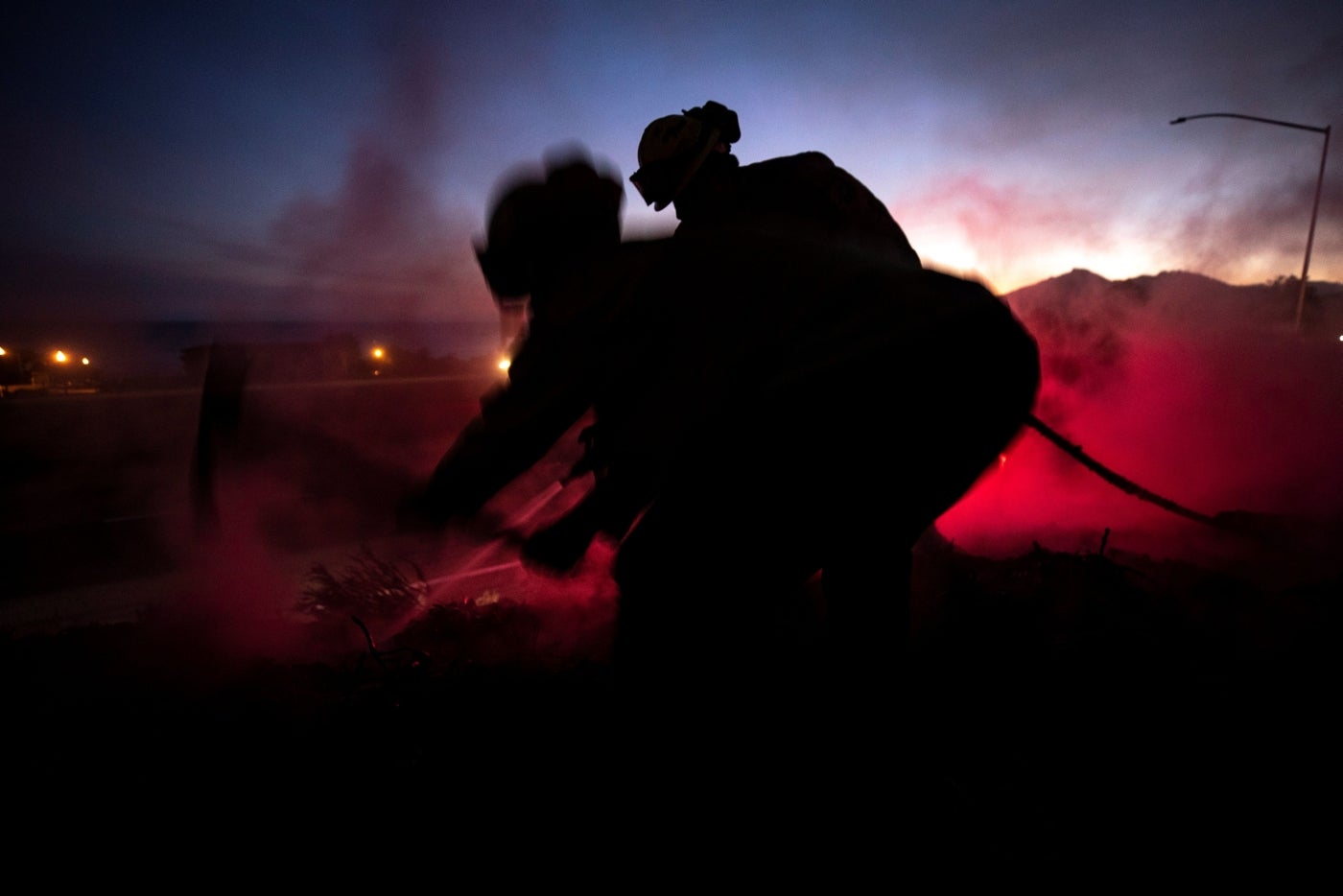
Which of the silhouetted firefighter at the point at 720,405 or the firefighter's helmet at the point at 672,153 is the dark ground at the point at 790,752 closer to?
the silhouetted firefighter at the point at 720,405

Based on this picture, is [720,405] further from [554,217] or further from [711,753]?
[711,753]

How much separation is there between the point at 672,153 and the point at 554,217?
2.33 ft

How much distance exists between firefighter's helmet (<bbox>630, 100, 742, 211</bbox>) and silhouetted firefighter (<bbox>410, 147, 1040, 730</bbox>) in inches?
22.0

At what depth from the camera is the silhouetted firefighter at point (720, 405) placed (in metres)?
1.35

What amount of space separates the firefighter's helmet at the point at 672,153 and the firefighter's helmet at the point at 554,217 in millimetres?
507

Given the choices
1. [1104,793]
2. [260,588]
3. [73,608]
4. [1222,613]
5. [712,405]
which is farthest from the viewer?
[73,608]

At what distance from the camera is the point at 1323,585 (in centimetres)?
425

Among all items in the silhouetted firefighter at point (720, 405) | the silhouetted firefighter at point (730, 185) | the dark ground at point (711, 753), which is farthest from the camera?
the silhouetted firefighter at point (730, 185)

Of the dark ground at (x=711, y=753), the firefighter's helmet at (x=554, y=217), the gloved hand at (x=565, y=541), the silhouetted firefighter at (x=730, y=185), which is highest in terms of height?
the silhouetted firefighter at (x=730, y=185)

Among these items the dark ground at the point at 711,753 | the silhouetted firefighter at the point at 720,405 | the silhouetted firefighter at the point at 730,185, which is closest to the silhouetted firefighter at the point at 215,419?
the dark ground at the point at 711,753

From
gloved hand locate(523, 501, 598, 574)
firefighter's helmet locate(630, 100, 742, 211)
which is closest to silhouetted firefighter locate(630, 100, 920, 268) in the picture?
firefighter's helmet locate(630, 100, 742, 211)

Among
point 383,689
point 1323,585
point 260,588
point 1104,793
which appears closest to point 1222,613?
point 1323,585

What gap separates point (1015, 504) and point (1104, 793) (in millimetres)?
8767

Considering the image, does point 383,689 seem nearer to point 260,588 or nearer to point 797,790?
point 797,790
